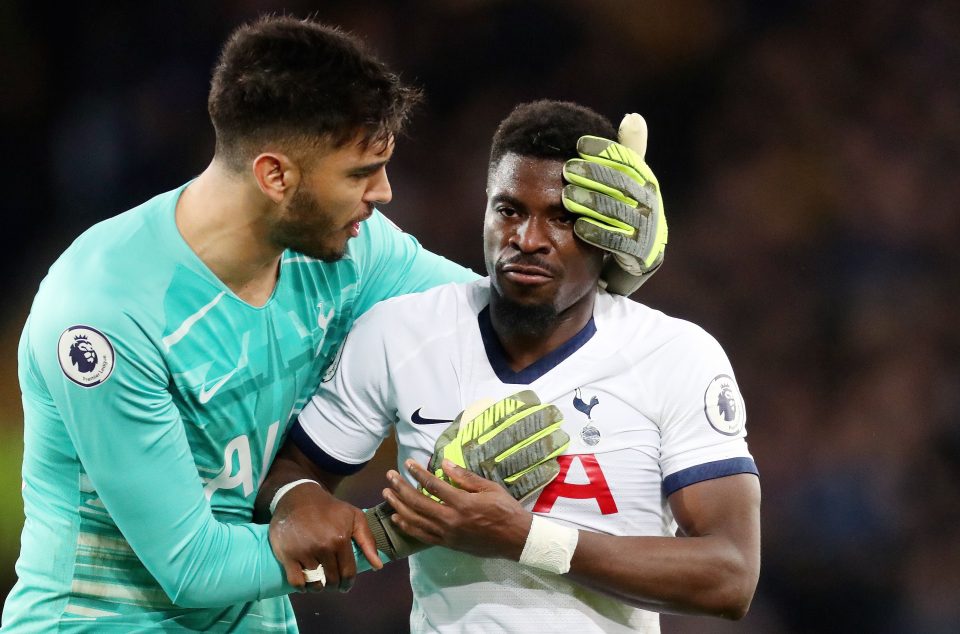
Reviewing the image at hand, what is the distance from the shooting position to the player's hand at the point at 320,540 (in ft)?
7.06

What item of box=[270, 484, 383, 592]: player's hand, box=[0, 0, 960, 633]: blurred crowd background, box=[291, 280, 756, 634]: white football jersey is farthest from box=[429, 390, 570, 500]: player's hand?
box=[0, 0, 960, 633]: blurred crowd background

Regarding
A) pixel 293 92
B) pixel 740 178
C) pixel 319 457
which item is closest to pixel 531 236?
pixel 293 92

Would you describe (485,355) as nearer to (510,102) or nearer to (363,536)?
(363,536)

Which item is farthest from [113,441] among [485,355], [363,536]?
[485,355]

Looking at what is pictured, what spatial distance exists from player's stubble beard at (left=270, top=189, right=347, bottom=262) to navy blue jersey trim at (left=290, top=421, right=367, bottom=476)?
0.38m

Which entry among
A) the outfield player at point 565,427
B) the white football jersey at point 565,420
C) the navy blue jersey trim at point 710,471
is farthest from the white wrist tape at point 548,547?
the navy blue jersey trim at point 710,471

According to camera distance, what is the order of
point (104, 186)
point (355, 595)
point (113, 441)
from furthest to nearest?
point (104, 186) → point (355, 595) → point (113, 441)

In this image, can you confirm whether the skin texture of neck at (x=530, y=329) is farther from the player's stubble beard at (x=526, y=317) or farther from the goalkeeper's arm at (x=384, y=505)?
the goalkeeper's arm at (x=384, y=505)

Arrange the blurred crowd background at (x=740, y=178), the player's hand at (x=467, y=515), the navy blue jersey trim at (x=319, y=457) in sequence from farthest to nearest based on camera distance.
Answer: the blurred crowd background at (x=740, y=178)
the navy blue jersey trim at (x=319, y=457)
the player's hand at (x=467, y=515)

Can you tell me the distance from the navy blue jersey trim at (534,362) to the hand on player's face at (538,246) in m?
0.07

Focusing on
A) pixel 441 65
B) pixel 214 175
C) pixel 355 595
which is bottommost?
pixel 355 595

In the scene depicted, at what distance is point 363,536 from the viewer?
218 centimetres

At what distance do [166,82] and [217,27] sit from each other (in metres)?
0.31

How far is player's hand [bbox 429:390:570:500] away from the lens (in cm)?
204
